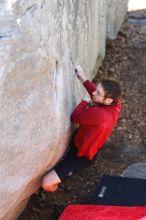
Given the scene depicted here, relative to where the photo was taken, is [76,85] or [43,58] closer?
[43,58]

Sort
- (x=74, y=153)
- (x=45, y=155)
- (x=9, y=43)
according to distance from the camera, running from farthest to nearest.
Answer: (x=74, y=153) → (x=45, y=155) → (x=9, y=43)

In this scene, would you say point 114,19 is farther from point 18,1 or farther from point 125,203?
point 18,1

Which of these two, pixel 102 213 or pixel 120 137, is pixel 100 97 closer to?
pixel 102 213

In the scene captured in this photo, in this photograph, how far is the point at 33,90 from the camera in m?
2.67

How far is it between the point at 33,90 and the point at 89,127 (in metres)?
0.64

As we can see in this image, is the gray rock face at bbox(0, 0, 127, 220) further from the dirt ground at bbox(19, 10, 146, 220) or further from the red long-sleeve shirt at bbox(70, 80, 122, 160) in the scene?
the dirt ground at bbox(19, 10, 146, 220)

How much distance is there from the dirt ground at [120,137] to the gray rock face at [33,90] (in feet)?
0.92

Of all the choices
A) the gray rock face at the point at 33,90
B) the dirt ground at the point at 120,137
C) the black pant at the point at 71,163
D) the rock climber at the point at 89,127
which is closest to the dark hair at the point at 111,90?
the rock climber at the point at 89,127

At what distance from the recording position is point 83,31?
382 cm

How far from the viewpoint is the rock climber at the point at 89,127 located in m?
3.13

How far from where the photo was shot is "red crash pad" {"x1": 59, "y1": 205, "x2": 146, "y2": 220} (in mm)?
3221

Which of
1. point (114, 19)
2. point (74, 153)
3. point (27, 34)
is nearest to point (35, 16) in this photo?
point (27, 34)

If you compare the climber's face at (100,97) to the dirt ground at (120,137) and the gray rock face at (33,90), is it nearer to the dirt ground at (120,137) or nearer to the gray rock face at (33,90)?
the gray rock face at (33,90)

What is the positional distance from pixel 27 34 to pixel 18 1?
0.56 ft
